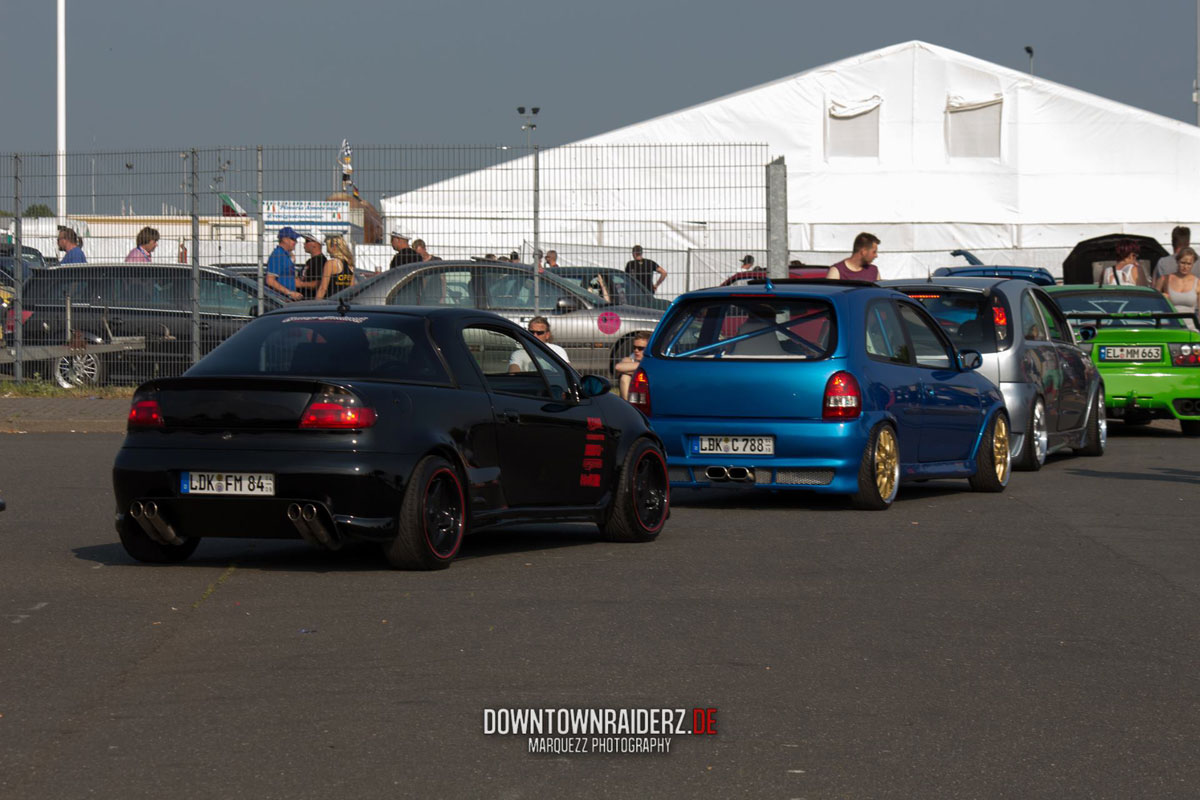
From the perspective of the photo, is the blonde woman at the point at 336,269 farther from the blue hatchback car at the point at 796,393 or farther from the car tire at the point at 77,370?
the blue hatchback car at the point at 796,393

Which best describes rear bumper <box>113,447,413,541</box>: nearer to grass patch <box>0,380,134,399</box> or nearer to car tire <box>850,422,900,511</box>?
car tire <box>850,422,900,511</box>

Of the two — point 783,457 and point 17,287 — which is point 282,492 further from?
point 17,287

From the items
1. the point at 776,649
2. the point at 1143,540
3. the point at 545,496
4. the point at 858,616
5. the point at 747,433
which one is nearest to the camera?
the point at 776,649

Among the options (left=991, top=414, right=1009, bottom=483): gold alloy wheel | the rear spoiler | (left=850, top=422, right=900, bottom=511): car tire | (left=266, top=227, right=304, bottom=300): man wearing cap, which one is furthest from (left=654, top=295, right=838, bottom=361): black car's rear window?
(left=266, top=227, right=304, bottom=300): man wearing cap

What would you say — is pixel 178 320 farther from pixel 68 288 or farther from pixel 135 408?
pixel 135 408

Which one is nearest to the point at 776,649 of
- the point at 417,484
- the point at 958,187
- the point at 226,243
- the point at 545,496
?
the point at 417,484

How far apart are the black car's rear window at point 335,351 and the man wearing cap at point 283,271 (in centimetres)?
1153

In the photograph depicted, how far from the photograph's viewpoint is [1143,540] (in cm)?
1018

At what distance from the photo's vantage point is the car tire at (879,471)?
1143 cm

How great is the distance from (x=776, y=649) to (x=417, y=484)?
7.44ft

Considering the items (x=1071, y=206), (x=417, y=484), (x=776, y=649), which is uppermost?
(x=1071, y=206)

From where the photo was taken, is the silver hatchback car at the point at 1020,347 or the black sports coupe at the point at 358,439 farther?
the silver hatchback car at the point at 1020,347

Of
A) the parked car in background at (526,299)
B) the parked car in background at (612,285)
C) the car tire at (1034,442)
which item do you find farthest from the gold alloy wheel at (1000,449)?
the parked car in background at (612,285)

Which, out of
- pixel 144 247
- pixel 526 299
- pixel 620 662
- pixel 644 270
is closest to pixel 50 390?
pixel 144 247
